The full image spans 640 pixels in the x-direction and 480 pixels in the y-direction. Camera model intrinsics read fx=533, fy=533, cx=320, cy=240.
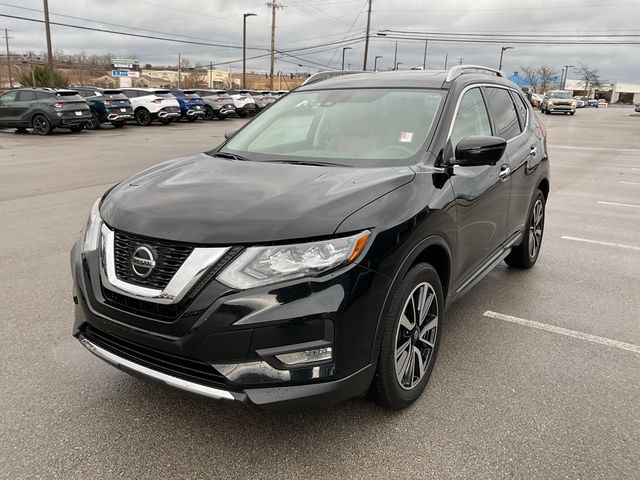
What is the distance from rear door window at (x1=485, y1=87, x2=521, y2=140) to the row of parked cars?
16.9 metres

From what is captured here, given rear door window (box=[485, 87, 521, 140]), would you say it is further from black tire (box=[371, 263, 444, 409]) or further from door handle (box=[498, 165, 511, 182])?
black tire (box=[371, 263, 444, 409])

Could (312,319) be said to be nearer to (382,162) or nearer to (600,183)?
(382,162)

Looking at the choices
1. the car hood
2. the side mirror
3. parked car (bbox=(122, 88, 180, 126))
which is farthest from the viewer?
parked car (bbox=(122, 88, 180, 126))

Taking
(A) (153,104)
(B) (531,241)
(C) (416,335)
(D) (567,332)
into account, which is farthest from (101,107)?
(C) (416,335)

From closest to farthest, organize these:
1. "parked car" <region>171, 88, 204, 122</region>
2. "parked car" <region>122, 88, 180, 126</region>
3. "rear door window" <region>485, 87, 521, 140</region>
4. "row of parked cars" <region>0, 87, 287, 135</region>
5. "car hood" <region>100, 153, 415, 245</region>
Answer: "car hood" <region>100, 153, 415, 245</region> → "rear door window" <region>485, 87, 521, 140</region> → "row of parked cars" <region>0, 87, 287, 135</region> → "parked car" <region>122, 88, 180, 126</region> → "parked car" <region>171, 88, 204, 122</region>

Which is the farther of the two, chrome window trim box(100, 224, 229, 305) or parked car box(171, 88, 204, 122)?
Result: parked car box(171, 88, 204, 122)

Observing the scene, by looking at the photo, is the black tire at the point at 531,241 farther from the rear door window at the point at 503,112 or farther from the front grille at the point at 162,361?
the front grille at the point at 162,361

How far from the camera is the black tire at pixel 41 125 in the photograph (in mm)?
19967

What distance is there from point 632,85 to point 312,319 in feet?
581

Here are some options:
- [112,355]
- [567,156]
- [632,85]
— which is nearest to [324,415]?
[112,355]

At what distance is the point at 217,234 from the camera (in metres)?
2.27

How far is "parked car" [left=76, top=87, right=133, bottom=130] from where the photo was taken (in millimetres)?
22547

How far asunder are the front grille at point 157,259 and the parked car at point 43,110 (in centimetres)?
1985

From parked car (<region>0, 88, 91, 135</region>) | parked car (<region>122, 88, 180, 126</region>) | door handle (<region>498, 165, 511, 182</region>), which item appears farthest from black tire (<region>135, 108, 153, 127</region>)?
door handle (<region>498, 165, 511, 182</region>)
